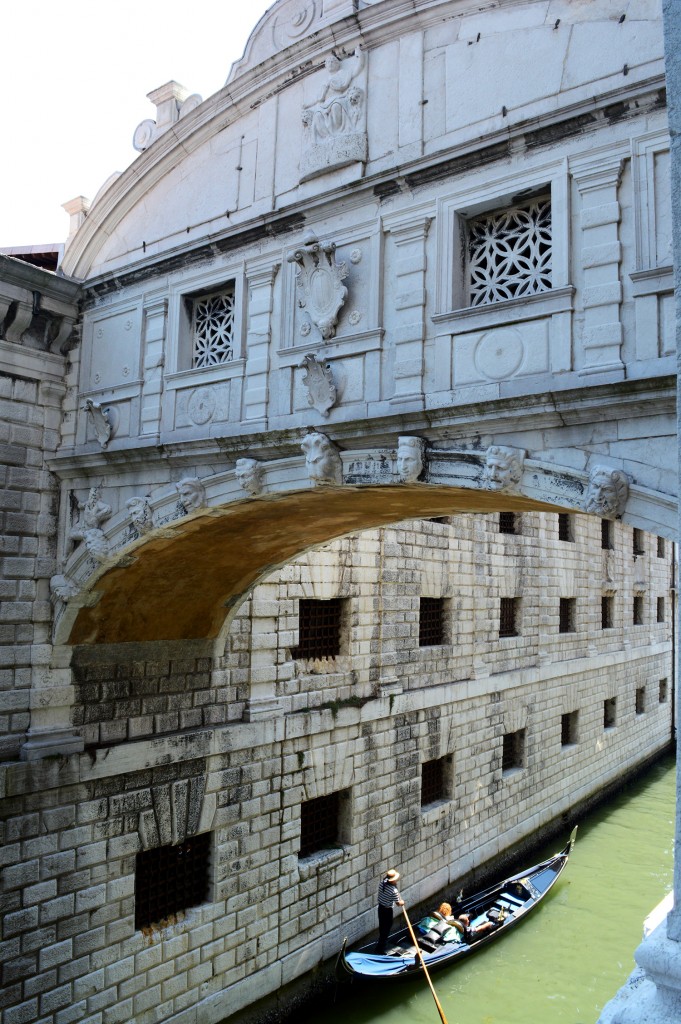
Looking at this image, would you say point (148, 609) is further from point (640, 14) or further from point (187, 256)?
point (640, 14)

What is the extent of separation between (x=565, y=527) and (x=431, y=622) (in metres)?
5.18

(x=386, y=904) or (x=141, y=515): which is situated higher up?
(x=141, y=515)

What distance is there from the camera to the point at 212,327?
276 inches

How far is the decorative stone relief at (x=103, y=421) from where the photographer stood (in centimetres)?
723

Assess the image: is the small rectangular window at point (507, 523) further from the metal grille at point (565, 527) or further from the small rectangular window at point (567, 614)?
the small rectangular window at point (567, 614)

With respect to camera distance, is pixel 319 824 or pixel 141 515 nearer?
pixel 141 515

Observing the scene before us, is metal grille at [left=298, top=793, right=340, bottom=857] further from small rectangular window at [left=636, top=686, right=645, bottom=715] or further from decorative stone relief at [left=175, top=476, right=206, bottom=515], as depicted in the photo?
small rectangular window at [left=636, top=686, right=645, bottom=715]

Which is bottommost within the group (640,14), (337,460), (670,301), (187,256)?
(337,460)

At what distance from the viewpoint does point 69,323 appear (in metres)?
7.66

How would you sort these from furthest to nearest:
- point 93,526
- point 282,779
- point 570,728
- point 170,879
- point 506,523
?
point 570,728 < point 506,523 < point 282,779 < point 170,879 < point 93,526

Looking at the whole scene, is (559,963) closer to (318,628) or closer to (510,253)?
(318,628)

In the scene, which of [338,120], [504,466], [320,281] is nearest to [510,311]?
[504,466]

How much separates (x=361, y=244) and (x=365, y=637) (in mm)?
5465

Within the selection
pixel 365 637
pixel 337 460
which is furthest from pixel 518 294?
pixel 365 637
